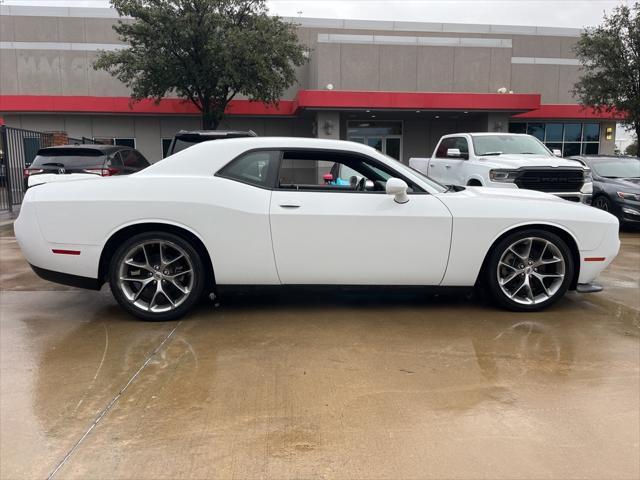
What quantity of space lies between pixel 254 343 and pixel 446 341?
4.88 ft

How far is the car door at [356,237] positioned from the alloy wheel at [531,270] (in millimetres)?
642

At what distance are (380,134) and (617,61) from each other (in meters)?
10.2

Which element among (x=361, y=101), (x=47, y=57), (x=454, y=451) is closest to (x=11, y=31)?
(x=47, y=57)

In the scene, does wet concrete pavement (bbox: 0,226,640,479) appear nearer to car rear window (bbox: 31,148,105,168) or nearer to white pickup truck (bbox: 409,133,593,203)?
white pickup truck (bbox: 409,133,593,203)

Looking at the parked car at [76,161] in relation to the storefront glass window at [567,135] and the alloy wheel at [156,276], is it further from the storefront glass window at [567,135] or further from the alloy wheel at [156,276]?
the storefront glass window at [567,135]

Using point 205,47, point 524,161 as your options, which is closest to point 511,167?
point 524,161

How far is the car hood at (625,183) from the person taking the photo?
1049 centimetres

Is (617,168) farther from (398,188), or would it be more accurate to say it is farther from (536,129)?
(536,129)

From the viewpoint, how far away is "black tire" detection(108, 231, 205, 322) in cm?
430

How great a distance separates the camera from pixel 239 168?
4457 millimetres

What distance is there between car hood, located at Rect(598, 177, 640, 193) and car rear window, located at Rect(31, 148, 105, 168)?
1053 centimetres

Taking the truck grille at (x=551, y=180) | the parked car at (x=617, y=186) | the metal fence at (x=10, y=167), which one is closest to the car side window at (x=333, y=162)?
the truck grille at (x=551, y=180)

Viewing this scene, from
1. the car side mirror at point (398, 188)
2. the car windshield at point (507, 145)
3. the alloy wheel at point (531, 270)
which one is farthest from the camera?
the car windshield at point (507, 145)

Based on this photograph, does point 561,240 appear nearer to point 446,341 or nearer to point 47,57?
point 446,341
